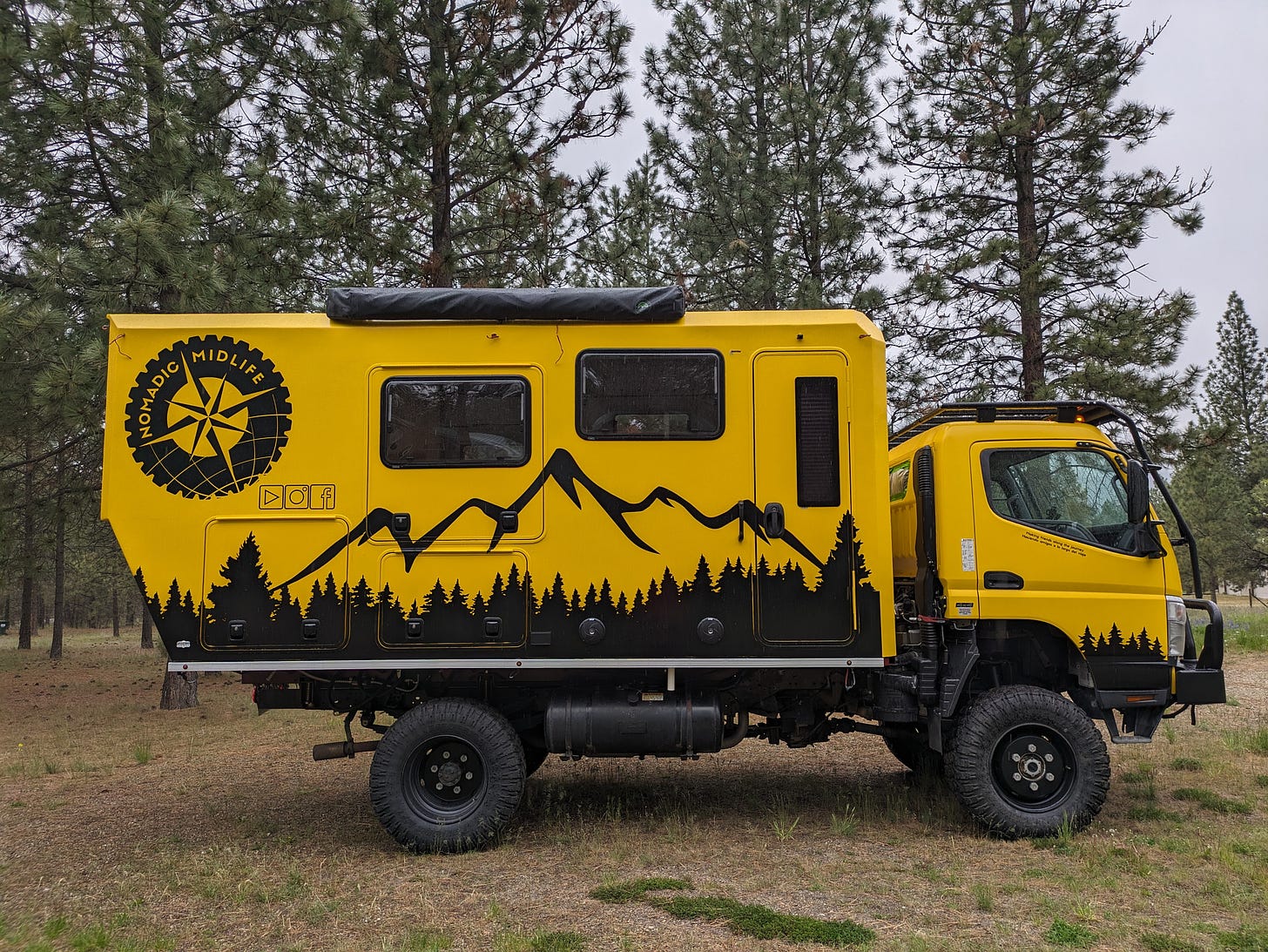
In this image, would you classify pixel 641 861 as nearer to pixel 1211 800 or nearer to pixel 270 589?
pixel 270 589

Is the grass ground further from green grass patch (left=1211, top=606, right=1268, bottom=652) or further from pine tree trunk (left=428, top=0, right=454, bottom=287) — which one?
green grass patch (left=1211, top=606, right=1268, bottom=652)

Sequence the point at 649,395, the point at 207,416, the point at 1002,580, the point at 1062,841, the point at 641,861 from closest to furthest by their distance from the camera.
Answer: the point at 641,861 → the point at 1062,841 → the point at 207,416 → the point at 649,395 → the point at 1002,580

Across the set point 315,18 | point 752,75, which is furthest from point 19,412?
point 752,75

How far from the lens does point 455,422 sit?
6512mm

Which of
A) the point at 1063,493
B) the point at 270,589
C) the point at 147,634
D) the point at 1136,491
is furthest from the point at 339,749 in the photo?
the point at 147,634

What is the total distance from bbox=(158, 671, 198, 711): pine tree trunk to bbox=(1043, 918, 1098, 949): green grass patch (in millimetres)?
12307

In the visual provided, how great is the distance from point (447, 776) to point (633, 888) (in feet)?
5.29

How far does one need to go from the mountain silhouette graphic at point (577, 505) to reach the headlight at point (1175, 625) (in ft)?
8.21

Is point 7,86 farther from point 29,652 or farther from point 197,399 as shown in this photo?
point 29,652

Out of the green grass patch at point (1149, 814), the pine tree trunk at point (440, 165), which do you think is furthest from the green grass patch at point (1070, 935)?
the pine tree trunk at point (440, 165)

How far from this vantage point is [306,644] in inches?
252

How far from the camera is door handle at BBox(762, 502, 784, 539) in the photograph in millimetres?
6473

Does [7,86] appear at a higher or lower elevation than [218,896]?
higher

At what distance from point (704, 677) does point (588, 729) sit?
2.90 feet
